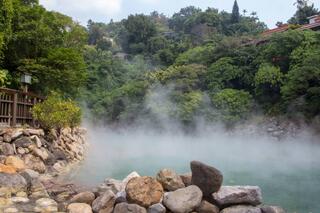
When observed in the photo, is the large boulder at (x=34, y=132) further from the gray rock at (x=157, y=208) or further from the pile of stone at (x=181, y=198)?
the gray rock at (x=157, y=208)

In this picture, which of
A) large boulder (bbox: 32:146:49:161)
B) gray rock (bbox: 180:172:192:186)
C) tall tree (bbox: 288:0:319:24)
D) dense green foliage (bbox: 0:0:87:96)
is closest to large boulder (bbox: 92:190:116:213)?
gray rock (bbox: 180:172:192:186)

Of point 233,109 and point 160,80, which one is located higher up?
Result: point 160,80

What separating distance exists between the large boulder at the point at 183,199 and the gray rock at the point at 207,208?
0.25 feet

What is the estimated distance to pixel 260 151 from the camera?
50.6 feet

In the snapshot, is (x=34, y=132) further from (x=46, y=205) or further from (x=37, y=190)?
(x=46, y=205)

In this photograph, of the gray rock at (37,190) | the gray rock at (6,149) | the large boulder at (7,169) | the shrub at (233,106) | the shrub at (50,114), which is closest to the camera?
the gray rock at (37,190)

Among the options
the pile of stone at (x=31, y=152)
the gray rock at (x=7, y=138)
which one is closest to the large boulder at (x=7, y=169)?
the pile of stone at (x=31, y=152)

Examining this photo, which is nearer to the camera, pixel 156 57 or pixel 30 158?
pixel 30 158

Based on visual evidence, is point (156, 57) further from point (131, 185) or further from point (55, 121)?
point (131, 185)

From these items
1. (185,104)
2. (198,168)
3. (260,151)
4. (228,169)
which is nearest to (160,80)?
(185,104)

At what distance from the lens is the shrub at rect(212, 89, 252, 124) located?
20.1m

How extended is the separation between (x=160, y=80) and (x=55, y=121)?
14.4m

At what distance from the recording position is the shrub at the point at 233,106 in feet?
65.9

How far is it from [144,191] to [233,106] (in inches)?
608
